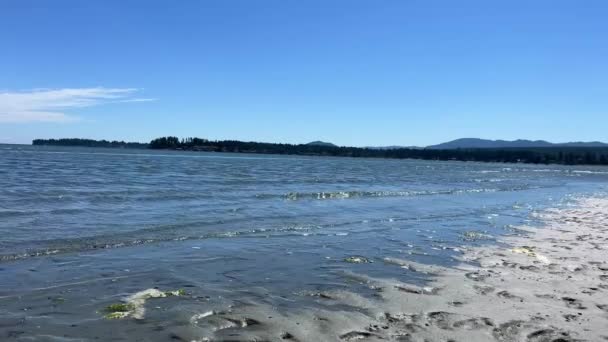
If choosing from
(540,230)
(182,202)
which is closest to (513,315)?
(540,230)

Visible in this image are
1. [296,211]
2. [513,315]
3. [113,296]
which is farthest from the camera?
[296,211]

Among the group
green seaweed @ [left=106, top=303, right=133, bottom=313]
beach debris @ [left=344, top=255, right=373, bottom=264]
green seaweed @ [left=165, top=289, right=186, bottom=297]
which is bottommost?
beach debris @ [left=344, top=255, right=373, bottom=264]

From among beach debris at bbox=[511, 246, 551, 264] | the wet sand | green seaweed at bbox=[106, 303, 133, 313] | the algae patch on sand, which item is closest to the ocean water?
the algae patch on sand

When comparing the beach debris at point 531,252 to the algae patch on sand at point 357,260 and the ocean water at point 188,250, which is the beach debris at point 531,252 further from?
the algae patch on sand at point 357,260

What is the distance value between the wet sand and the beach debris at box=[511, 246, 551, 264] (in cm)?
12

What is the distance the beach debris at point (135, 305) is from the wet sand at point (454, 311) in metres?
0.88

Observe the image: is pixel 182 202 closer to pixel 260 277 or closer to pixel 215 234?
pixel 215 234

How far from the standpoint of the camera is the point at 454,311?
7480 millimetres

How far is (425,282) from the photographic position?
9383mm

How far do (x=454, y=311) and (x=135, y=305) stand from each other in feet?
15.1

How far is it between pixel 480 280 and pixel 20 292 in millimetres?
7819

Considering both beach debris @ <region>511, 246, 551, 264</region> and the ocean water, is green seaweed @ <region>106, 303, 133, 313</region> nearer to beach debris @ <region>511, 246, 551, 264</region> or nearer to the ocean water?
the ocean water

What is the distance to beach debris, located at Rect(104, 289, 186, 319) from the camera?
7004mm

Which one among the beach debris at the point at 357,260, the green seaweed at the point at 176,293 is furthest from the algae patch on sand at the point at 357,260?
the green seaweed at the point at 176,293
